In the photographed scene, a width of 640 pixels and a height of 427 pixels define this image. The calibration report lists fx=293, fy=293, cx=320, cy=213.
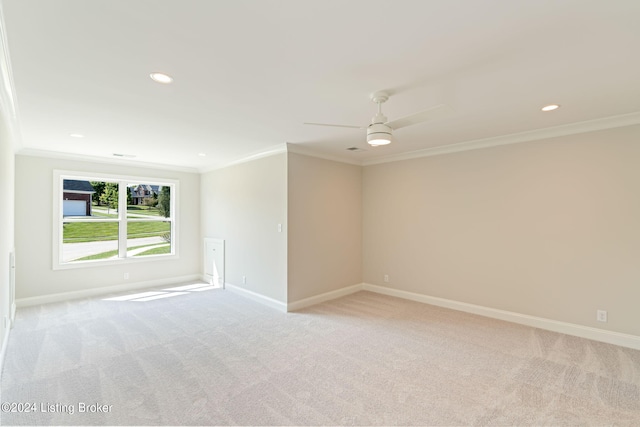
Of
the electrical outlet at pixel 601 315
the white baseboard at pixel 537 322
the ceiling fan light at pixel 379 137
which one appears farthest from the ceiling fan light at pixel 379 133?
the electrical outlet at pixel 601 315

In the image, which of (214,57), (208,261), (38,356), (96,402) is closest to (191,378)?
(96,402)

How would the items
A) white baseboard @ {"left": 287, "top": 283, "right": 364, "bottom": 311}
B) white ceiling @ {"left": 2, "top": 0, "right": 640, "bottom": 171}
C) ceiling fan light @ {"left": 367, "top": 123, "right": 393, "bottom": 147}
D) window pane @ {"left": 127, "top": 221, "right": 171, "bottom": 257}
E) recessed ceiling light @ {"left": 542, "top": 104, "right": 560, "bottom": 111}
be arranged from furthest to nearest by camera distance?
window pane @ {"left": 127, "top": 221, "right": 171, "bottom": 257}
white baseboard @ {"left": 287, "top": 283, "right": 364, "bottom": 311}
recessed ceiling light @ {"left": 542, "top": 104, "right": 560, "bottom": 111}
ceiling fan light @ {"left": 367, "top": 123, "right": 393, "bottom": 147}
white ceiling @ {"left": 2, "top": 0, "right": 640, "bottom": 171}

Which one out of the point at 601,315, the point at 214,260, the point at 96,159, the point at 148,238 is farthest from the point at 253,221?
the point at 601,315

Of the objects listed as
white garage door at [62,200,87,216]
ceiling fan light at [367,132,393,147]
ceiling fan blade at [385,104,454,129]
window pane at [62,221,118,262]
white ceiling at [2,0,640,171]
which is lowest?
window pane at [62,221,118,262]

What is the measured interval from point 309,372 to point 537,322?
3120mm

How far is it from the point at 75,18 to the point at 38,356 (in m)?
3.26

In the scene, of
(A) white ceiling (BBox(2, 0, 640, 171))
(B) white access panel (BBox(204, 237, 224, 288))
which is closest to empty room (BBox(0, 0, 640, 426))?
(A) white ceiling (BBox(2, 0, 640, 171))

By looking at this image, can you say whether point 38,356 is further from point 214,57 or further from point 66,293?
point 214,57

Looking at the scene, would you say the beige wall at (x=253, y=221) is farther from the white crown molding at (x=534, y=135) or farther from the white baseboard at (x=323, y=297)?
the white crown molding at (x=534, y=135)

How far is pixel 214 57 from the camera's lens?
2031 millimetres

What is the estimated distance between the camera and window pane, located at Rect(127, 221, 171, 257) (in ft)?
19.3

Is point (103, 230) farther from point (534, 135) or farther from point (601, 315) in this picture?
point (601, 315)

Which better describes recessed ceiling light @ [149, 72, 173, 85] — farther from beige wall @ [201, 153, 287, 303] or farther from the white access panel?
the white access panel

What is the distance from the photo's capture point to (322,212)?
4.99m
